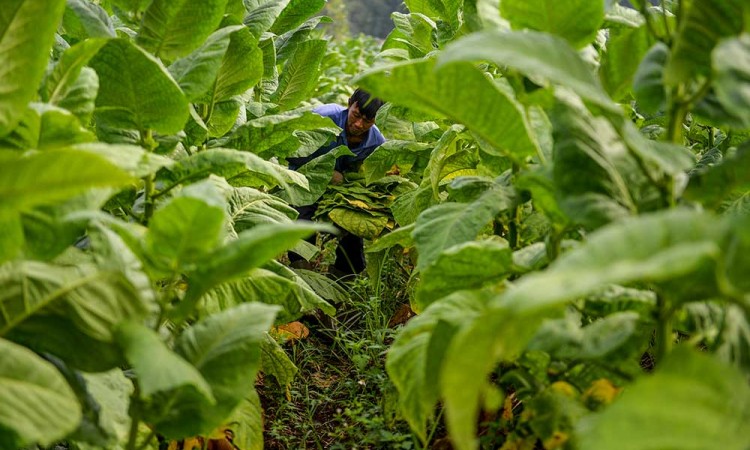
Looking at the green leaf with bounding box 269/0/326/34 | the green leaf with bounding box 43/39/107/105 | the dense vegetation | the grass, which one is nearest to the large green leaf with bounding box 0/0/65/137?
the dense vegetation

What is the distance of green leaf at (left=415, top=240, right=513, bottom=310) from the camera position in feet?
4.26

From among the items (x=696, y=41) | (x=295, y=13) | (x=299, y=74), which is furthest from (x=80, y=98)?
(x=299, y=74)

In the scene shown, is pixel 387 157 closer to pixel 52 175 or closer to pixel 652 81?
pixel 652 81

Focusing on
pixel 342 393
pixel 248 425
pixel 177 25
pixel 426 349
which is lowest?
pixel 342 393

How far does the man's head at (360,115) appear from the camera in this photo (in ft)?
13.0

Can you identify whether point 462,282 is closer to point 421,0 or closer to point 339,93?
point 421,0

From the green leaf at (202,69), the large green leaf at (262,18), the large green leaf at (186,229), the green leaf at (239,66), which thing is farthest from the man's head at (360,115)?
the large green leaf at (186,229)

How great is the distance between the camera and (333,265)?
13.0 feet

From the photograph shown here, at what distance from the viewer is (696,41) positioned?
3.49 feet

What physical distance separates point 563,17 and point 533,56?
342 mm

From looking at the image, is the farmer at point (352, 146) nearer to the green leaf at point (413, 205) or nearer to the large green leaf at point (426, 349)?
the green leaf at point (413, 205)

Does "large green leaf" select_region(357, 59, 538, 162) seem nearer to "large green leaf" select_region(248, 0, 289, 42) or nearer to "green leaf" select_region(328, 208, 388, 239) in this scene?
"large green leaf" select_region(248, 0, 289, 42)

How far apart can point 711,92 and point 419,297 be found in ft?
1.90

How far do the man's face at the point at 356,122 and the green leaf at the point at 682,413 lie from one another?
3260 millimetres
